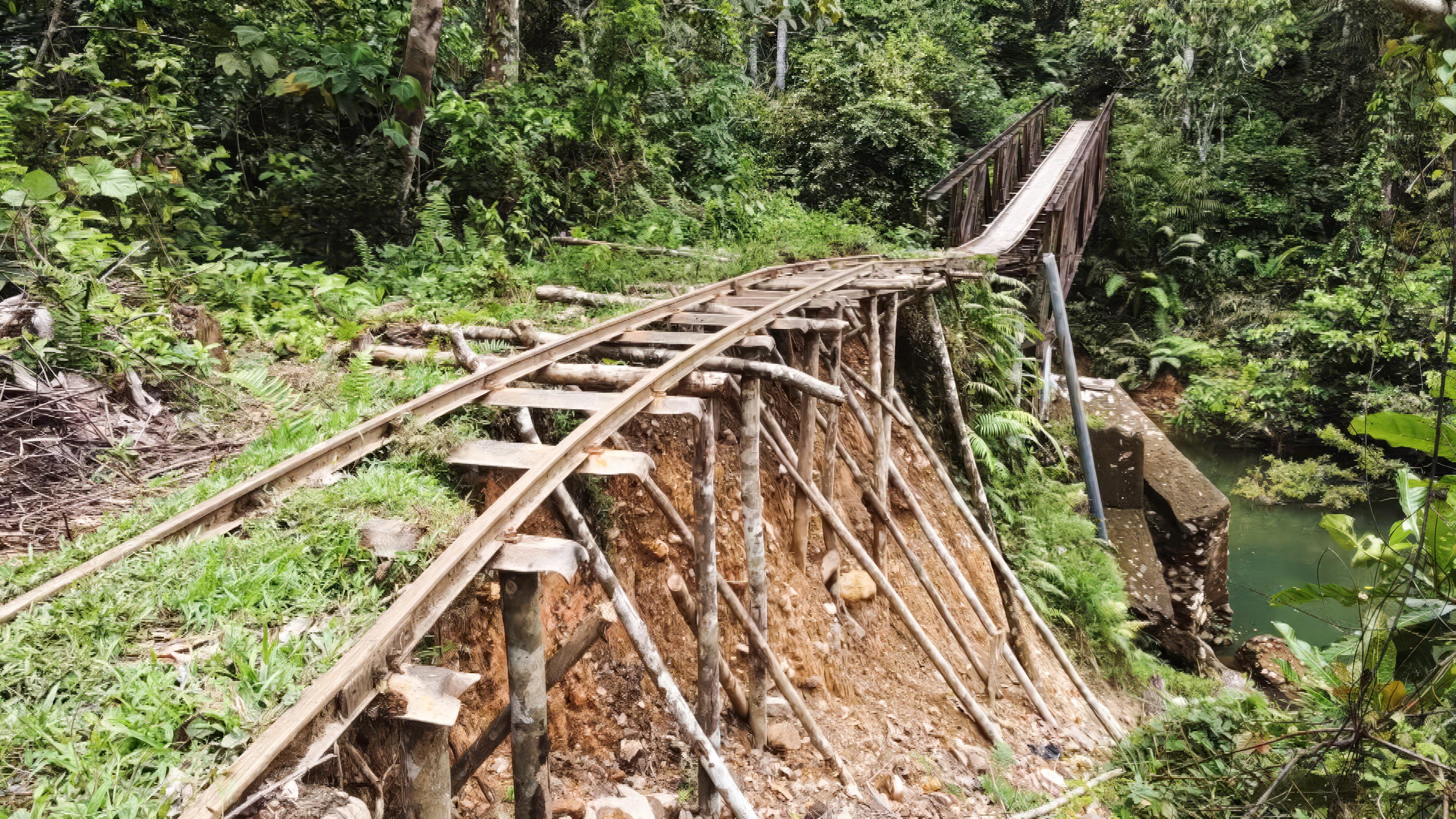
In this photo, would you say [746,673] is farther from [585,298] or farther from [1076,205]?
[1076,205]

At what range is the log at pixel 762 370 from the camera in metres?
3.73

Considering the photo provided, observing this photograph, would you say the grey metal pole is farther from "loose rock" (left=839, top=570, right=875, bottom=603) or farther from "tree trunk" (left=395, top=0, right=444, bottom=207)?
"tree trunk" (left=395, top=0, right=444, bottom=207)

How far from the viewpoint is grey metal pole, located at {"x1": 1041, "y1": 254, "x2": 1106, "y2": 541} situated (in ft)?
30.3

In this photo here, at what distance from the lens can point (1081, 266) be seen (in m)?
20.9

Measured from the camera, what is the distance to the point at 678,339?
182 inches

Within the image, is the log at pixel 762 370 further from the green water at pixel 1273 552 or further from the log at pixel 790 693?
the green water at pixel 1273 552

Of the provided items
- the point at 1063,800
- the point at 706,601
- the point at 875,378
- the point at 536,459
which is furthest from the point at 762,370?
the point at 1063,800

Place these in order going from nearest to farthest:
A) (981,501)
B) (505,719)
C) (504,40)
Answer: (505,719)
(981,501)
(504,40)

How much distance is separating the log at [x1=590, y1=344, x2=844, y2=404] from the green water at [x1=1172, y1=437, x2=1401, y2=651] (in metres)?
9.11

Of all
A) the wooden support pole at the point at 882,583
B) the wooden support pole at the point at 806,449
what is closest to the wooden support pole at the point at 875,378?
the wooden support pole at the point at 806,449

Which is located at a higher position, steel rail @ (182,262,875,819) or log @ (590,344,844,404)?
log @ (590,344,844,404)

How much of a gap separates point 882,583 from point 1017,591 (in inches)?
93.3

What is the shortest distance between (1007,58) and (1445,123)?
28854mm

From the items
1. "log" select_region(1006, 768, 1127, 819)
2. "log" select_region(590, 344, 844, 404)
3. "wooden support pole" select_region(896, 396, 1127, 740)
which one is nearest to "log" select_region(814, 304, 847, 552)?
"wooden support pole" select_region(896, 396, 1127, 740)
